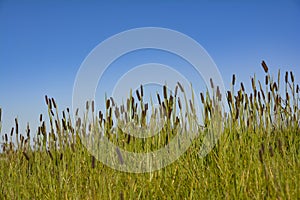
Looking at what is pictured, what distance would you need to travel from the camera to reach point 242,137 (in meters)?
2.73

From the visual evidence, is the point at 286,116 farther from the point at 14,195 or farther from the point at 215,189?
the point at 14,195

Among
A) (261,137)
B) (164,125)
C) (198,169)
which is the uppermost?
(164,125)

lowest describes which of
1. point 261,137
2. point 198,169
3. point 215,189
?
point 215,189

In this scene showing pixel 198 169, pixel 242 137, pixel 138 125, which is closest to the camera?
pixel 198 169

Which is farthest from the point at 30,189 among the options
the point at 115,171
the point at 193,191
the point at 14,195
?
the point at 193,191

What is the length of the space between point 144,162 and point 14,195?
1.19 metres

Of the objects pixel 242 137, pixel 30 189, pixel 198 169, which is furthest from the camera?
pixel 30 189

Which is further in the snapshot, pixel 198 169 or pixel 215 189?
pixel 198 169

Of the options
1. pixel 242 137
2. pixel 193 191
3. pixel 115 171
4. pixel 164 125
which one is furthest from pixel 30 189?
pixel 242 137

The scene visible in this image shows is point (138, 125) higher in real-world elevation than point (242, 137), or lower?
higher

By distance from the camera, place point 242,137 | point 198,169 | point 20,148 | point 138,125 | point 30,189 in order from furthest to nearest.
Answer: point 20,148 < point 30,189 < point 138,125 < point 242,137 < point 198,169

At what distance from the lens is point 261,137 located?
2668 mm

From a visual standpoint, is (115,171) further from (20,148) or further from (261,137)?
(20,148)

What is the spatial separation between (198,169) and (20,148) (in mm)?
1920
